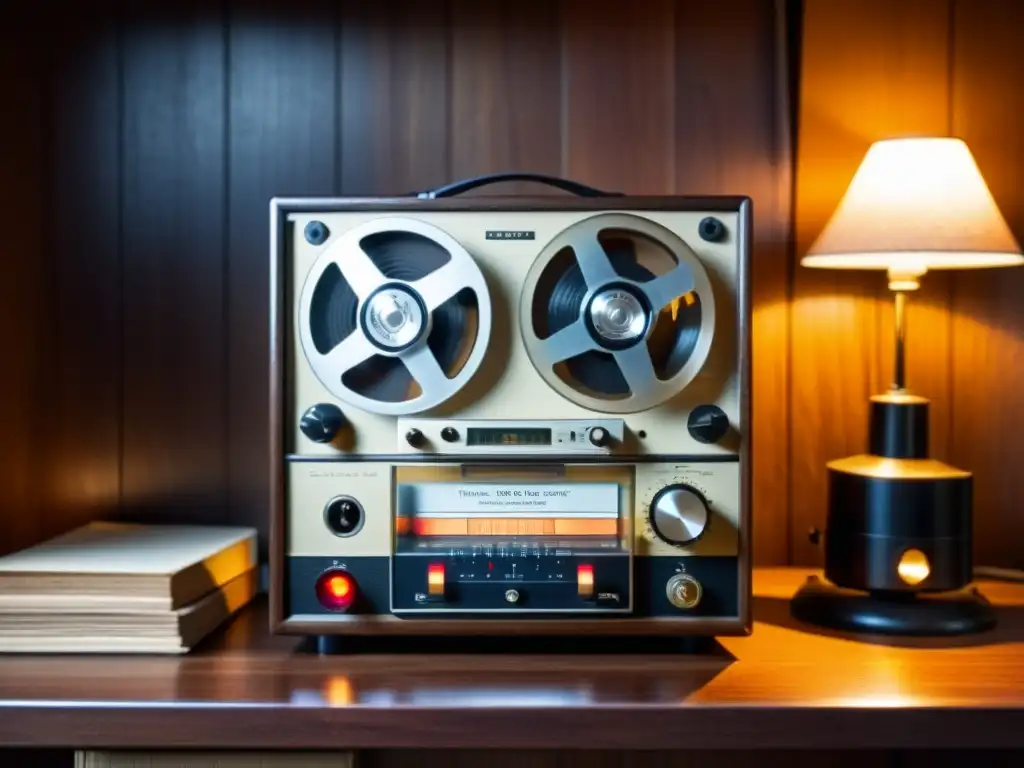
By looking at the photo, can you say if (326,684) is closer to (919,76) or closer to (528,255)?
(528,255)

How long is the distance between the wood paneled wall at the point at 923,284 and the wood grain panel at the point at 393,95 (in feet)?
1.57

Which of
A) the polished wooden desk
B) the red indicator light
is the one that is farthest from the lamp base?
the red indicator light

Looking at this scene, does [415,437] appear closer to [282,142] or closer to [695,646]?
[695,646]

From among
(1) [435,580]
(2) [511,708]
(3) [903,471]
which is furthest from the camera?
(3) [903,471]

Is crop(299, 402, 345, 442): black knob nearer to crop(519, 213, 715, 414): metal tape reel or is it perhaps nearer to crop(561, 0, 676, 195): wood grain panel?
crop(519, 213, 715, 414): metal tape reel

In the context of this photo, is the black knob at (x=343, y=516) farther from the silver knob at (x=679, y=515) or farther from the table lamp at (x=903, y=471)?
the table lamp at (x=903, y=471)

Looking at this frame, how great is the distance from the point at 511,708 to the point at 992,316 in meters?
0.87

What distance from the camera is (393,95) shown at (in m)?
1.28

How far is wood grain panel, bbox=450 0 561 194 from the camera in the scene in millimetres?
1271

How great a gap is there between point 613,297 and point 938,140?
0.48 m

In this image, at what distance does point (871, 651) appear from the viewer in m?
0.93

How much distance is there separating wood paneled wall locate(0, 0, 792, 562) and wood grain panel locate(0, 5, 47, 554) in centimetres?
2

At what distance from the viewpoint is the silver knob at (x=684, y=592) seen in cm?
91

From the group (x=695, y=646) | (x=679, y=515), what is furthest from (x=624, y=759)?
(x=679, y=515)
